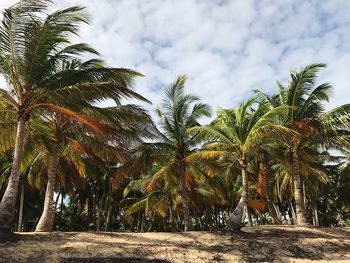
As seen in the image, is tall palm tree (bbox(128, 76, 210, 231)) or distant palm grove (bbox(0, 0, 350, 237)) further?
tall palm tree (bbox(128, 76, 210, 231))

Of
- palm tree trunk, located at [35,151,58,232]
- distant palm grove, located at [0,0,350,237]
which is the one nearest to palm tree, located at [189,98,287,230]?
distant palm grove, located at [0,0,350,237]

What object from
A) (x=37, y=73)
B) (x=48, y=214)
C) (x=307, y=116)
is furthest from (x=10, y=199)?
(x=307, y=116)

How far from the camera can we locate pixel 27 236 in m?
12.1

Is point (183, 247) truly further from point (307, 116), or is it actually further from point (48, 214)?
point (307, 116)

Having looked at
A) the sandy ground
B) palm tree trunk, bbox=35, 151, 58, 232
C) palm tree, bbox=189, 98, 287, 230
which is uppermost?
palm tree, bbox=189, 98, 287, 230

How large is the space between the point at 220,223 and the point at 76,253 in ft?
125

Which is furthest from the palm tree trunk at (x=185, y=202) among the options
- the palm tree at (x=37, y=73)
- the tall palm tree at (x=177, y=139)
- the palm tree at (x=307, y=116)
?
the palm tree at (x=37, y=73)

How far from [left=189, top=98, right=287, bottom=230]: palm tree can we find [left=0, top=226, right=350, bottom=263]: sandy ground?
1569 millimetres

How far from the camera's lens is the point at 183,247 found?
12.6 metres

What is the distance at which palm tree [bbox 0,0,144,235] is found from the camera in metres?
12.5

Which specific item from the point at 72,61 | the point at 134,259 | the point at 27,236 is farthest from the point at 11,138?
the point at 134,259

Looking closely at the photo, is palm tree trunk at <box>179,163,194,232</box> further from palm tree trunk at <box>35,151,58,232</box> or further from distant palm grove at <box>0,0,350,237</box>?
Answer: palm tree trunk at <box>35,151,58,232</box>

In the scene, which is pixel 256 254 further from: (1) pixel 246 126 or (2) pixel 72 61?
(2) pixel 72 61

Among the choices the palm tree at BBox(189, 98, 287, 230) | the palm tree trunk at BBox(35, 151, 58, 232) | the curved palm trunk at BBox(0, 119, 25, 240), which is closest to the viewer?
the curved palm trunk at BBox(0, 119, 25, 240)
